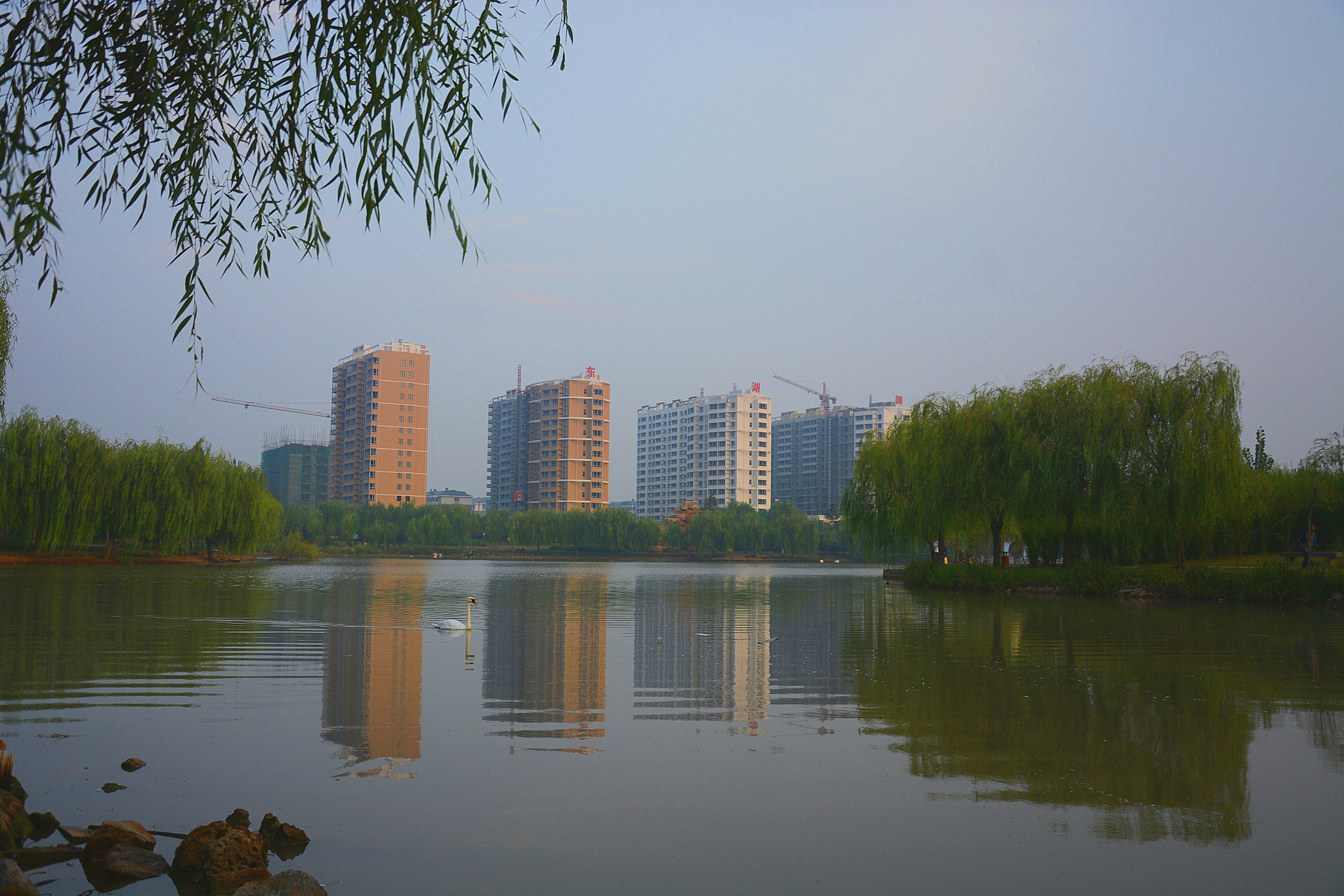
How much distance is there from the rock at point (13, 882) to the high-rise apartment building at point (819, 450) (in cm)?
14589

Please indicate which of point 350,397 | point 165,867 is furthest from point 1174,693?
point 350,397

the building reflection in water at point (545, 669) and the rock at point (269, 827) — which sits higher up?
the rock at point (269, 827)

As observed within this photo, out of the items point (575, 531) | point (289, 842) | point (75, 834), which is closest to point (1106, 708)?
point (289, 842)

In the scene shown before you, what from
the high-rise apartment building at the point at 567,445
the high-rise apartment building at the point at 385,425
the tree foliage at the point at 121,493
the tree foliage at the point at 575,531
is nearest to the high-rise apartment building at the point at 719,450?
the high-rise apartment building at the point at 567,445

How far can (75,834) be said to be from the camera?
4984mm

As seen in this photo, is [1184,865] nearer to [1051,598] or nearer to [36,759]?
[36,759]

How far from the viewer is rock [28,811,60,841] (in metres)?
5.13

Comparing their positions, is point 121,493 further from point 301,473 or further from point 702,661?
point 301,473

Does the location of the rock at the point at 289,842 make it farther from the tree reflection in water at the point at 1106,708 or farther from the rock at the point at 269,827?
the tree reflection in water at the point at 1106,708

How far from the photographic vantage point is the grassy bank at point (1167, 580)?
2459cm

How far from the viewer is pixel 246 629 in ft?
52.3

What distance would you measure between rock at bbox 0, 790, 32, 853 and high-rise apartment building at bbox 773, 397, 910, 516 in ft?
476

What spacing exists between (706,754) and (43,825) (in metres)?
4.32

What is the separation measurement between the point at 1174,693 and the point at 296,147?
31.9ft
